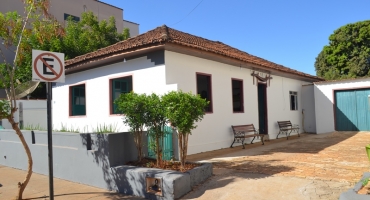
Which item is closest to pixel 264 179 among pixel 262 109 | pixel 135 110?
pixel 135 110

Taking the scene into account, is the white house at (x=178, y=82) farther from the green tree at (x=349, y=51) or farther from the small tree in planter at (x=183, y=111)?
the green tree at (x=349, y=51)

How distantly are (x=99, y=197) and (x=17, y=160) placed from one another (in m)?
4.78

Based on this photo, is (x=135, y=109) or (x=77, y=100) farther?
(x=77, y=100)

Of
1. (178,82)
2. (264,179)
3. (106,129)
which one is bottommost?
(264,179)

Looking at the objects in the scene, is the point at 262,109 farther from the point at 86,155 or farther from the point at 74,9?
the point at 74,9

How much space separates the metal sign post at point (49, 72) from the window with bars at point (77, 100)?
26.2 feet

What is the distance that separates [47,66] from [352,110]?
14.9 metres

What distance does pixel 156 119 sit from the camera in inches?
237

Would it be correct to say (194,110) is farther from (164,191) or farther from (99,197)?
(99,197)

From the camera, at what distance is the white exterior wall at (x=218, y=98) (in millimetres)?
8938

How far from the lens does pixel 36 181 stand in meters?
6.90

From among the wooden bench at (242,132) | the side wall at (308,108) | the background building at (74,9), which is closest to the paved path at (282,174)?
the wooden bench at (242,132)

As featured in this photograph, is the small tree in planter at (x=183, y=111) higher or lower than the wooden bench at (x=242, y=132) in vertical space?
higher

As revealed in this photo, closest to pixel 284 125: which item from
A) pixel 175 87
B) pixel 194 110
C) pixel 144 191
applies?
pixel 175 87
